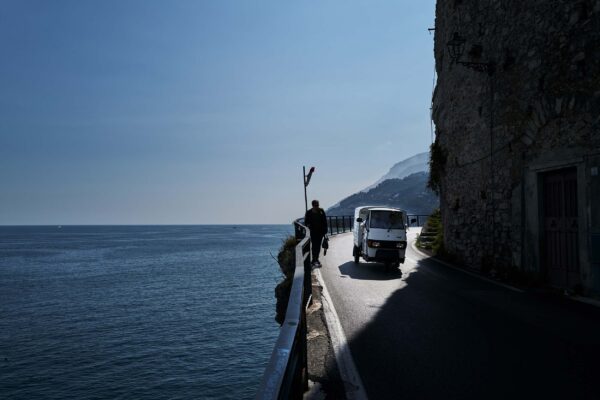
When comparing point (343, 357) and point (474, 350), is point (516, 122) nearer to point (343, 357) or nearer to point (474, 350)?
point (474, 350)

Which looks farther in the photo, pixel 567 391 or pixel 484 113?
pixel 484 113

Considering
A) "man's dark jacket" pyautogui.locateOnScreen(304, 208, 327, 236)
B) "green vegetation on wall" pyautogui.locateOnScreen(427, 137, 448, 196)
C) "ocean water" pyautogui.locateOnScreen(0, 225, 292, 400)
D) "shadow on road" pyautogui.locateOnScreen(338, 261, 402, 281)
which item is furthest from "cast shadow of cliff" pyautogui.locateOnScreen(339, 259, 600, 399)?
"ocean water" pyautogui.locateOnScreen(0, 225, 292, 400)

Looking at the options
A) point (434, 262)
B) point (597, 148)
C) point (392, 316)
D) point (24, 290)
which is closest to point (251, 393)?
point (434, 262)

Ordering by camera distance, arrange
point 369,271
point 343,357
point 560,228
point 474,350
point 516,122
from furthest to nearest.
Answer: point 369,271 < point 516,122 < point 560,228 < point 474,350 < point 343,357

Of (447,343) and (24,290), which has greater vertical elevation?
(447,343)

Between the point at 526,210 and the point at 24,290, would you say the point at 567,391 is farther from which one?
the point at 24,290

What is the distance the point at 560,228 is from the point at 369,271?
560cm

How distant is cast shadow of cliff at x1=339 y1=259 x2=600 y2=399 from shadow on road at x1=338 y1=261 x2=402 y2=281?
11.0ft

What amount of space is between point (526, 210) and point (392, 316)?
605 centimetres

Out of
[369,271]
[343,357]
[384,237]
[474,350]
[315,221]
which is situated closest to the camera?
[343,357]

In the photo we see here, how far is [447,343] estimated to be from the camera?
6.30 meters

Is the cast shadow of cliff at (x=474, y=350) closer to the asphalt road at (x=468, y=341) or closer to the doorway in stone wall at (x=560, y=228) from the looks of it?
the asphalt road at (x=468, y=341)

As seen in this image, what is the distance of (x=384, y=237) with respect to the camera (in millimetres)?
14750

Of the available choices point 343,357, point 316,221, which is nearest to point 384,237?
point 316,221
